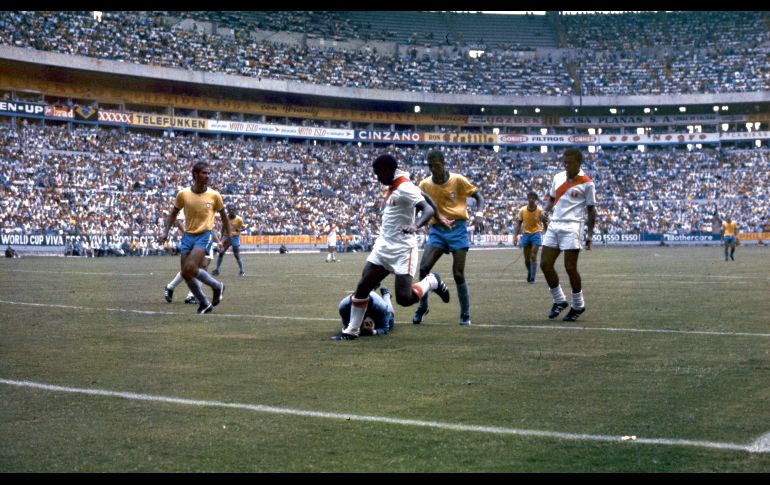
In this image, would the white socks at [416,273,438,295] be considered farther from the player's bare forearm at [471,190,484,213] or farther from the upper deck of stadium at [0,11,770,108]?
the upper deck of stadium at [0,11,770,108]

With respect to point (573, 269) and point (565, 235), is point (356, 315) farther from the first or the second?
point (565, 235)

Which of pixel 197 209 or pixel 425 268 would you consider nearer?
pixel 425 268

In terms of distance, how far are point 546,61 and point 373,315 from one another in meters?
85.2

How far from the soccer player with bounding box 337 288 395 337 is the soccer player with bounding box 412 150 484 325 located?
113 cm

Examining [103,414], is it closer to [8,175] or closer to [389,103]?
[8,175]

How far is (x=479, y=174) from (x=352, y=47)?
19229mm

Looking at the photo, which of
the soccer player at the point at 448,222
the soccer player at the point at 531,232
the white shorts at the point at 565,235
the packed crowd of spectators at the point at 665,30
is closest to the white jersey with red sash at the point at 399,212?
the soccer player at the point at 448,222

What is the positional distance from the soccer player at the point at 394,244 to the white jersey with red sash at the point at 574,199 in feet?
9.67

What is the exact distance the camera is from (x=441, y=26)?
9312 centimetres

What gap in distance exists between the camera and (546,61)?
9125 cm

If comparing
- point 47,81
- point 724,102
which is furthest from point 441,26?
point 47,81

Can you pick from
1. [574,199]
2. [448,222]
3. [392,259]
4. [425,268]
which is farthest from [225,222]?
[574,199]

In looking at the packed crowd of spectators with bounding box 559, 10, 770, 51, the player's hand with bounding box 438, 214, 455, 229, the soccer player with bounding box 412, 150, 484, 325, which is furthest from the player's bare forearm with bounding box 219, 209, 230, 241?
the packed crowd of spectators with bounding box 559, 10, 770, 51

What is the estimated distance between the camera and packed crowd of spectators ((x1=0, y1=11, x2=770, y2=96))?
243 feet
